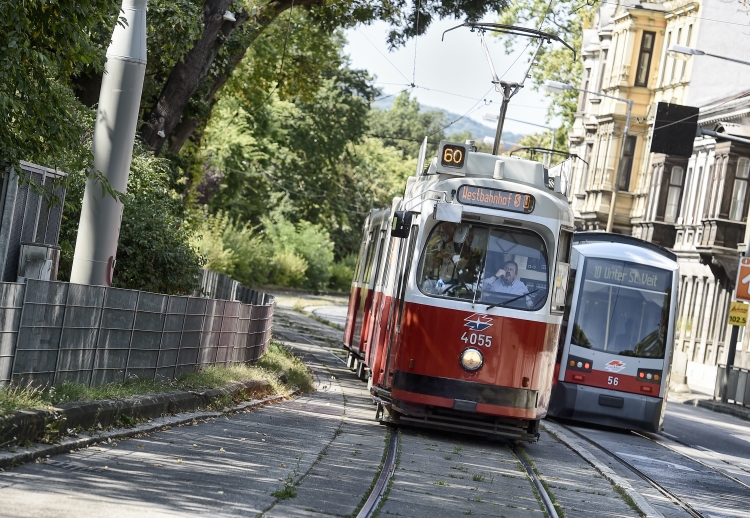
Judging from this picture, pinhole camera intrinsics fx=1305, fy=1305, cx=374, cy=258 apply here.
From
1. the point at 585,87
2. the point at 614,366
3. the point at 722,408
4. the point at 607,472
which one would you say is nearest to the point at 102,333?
the point at 607,472

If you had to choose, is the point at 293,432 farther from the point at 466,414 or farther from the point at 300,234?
the point at 300,234

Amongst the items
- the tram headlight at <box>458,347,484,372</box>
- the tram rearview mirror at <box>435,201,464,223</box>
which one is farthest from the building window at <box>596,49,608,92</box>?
the tram headlight at <box>458,347,484,372</box>

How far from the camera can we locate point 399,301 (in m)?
16.3

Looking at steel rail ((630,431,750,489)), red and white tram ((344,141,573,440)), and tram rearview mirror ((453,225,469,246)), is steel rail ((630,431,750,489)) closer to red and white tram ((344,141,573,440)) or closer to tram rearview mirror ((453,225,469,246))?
red and white tram ((344,141,573,440))

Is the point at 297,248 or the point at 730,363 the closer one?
the point at 730,363

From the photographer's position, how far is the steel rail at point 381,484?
31.3 feet

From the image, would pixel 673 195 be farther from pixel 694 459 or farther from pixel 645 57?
pixel 694 459

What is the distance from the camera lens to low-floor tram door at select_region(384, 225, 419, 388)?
15.9 meters

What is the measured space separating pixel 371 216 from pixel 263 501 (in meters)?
18.7

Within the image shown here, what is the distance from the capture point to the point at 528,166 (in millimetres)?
16469

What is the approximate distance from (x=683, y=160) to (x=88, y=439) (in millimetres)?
46152

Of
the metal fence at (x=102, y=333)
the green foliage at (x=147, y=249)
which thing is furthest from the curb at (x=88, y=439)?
the green foliage at (x=147, y=249)

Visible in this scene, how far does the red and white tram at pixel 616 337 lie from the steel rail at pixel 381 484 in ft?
25.1

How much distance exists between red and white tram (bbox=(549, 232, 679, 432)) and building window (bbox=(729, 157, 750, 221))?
25221 mm
